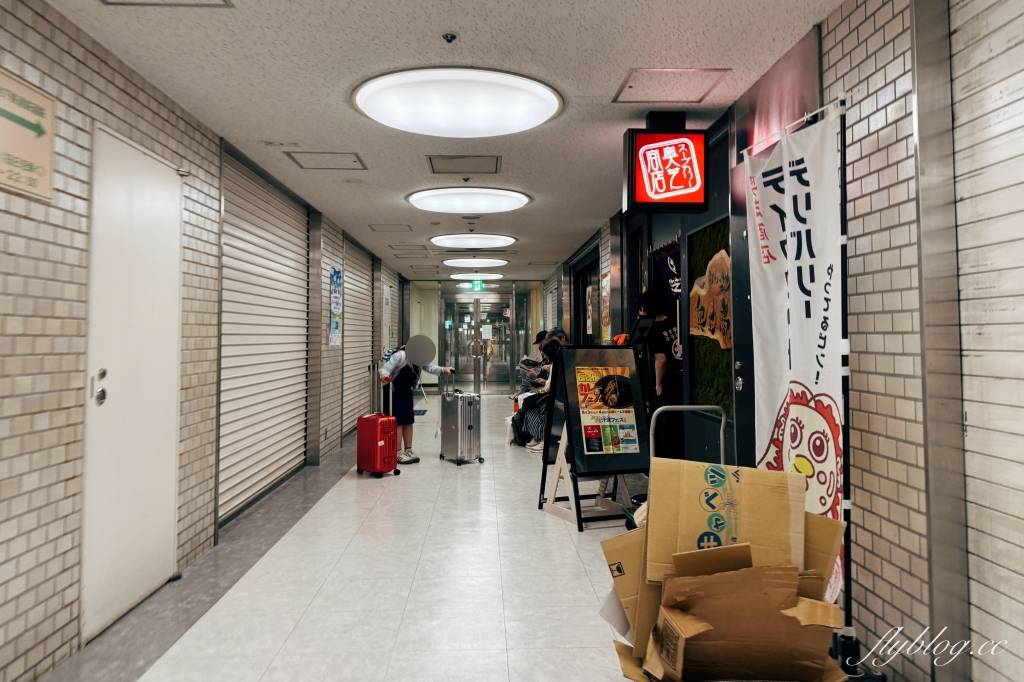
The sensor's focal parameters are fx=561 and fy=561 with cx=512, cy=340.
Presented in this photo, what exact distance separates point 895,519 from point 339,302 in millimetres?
6268

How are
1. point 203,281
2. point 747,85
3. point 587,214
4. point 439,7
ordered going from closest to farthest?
point 439,7 < point 747,85 < point 203,281 < point 587,214

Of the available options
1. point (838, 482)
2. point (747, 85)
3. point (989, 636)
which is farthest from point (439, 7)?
point (989, 636)

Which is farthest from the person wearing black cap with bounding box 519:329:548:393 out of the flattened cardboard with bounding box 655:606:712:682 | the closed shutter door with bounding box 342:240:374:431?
the flattened cardboard with bounding box 655:606:712:682

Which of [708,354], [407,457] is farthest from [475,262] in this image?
[708,354]

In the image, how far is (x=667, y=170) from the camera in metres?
3.55

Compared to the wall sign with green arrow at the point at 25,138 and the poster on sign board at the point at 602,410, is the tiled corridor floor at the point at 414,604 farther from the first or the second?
the wall sign with green arrow at the point at 25,138

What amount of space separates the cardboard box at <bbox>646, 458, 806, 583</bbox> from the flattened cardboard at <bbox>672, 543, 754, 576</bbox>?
0.24 ft

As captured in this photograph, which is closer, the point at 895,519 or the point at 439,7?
the point at 895,519

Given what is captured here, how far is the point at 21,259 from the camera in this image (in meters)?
2.27

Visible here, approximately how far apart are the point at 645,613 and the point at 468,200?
16.2 feet

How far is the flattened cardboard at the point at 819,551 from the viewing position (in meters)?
1.61

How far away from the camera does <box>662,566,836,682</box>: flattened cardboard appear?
4.89 feet

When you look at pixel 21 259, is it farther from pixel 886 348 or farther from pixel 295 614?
pixel 886 348

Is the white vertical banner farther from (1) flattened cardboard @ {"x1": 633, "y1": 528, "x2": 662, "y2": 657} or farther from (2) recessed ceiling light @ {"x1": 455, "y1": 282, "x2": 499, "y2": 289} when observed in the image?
(2) recessed ceiling light @ {"x1": 455, "y1": 282, "x2": 499, "y2": 289}
